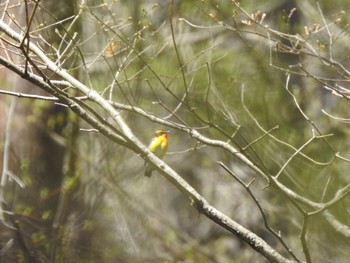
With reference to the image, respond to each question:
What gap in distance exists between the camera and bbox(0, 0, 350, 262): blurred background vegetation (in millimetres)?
4489

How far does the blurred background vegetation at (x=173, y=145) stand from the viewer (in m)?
4.49

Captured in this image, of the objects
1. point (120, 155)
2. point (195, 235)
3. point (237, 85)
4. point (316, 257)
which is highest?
point (237, 85)

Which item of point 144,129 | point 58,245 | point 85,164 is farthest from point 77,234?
point 144,129

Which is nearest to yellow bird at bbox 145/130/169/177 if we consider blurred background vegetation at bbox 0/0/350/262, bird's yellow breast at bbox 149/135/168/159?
bird's yellow breast at bbox 149/135/168/159

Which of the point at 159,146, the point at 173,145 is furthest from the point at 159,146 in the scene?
the point at 173,145

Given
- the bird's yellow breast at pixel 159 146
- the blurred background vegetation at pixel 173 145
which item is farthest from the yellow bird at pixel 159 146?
the blurred background vegetation at pixel 173 145

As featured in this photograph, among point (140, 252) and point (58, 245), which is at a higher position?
point (58, 245)

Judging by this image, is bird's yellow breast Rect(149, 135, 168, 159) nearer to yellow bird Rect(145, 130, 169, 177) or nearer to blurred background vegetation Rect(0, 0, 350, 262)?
yellow bird Rect(145, 130, 169, 177)

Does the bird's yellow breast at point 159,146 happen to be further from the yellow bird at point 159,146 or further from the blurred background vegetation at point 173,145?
the blurred background vegetation at point 173,145

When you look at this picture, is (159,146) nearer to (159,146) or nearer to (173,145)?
(159,146)

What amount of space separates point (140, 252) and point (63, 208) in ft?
3.30

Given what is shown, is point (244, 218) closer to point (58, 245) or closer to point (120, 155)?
point (120, 155)

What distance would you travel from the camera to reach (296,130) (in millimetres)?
5508

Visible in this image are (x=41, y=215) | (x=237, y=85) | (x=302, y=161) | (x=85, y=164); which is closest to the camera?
(x=302, y=161)
